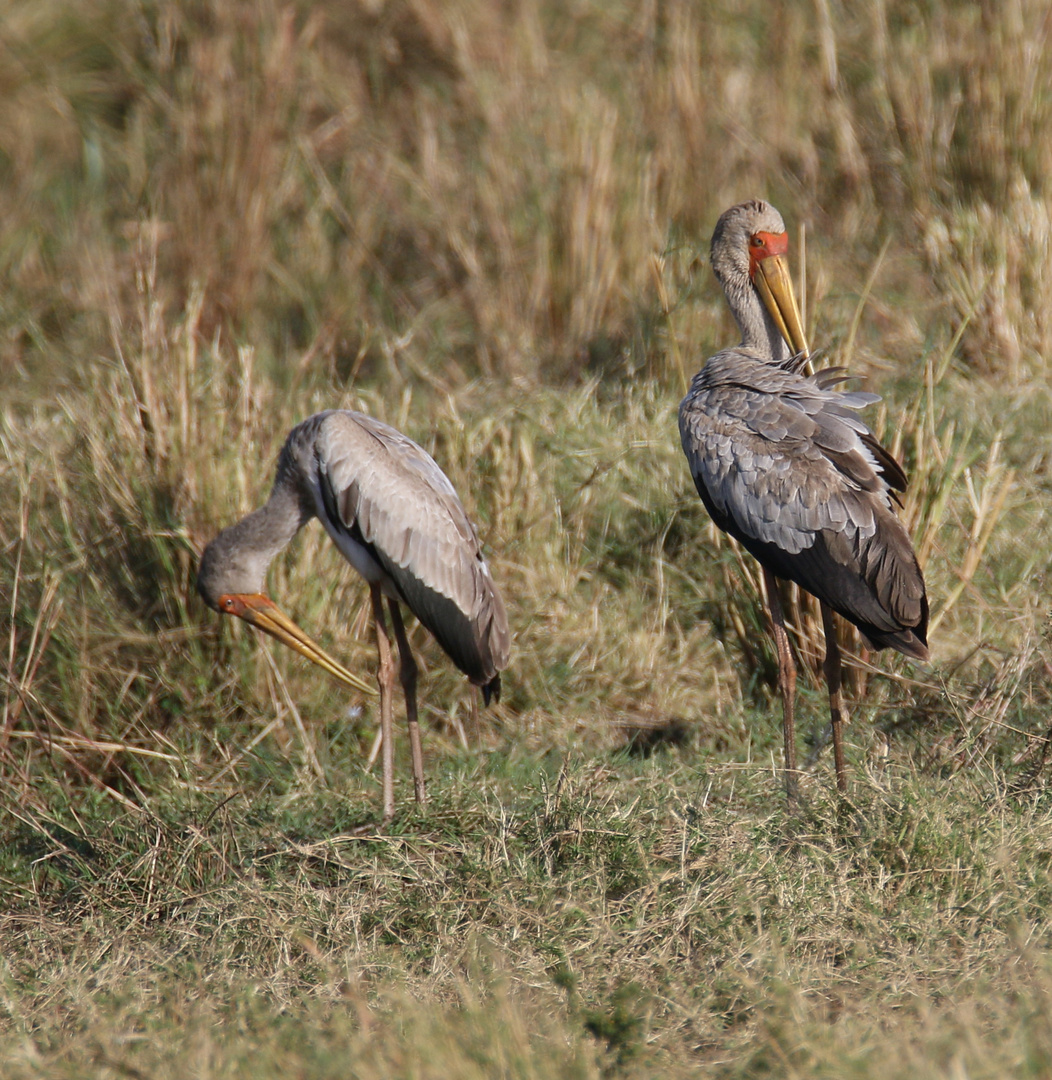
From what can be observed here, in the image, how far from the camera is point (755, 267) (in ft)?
14.2

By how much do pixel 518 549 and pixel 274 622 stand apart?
96 centimetres

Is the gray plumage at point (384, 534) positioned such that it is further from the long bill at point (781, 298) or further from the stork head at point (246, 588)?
the long bill at point (781, 298)

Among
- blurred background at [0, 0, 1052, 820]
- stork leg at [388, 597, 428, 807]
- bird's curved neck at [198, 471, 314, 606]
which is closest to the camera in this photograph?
stork leg at [388, 597, 428, 807]

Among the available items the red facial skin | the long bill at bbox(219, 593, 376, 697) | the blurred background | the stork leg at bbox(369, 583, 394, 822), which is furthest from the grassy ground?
the red facial skin

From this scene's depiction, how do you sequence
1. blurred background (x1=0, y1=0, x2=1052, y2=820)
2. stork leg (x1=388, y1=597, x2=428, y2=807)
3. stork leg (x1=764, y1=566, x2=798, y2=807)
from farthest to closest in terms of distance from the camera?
blurred background (x1=0, y1=0, x2=1052, y2=820), stork leg (x1=388, y1=597, x2=428, y2=807), stork leg (x1=764, y1=566, x2=798, y2=807)

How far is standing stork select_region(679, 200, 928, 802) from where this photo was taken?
3.47m

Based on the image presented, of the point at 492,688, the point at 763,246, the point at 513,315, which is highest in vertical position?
the point at 763,246

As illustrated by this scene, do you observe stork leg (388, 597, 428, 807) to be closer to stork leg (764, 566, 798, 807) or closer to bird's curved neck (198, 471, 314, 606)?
bird's curved neck (198, 471, 314, 606)

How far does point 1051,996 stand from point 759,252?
2.59 metres

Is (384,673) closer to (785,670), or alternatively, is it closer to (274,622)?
(274,622)

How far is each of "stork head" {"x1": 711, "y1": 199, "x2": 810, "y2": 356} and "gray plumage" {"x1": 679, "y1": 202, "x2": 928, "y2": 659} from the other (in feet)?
1.20

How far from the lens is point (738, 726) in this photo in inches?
161

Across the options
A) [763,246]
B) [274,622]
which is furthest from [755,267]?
[274,622]

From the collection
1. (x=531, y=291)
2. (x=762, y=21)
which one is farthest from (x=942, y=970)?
(x=762, y=21)
